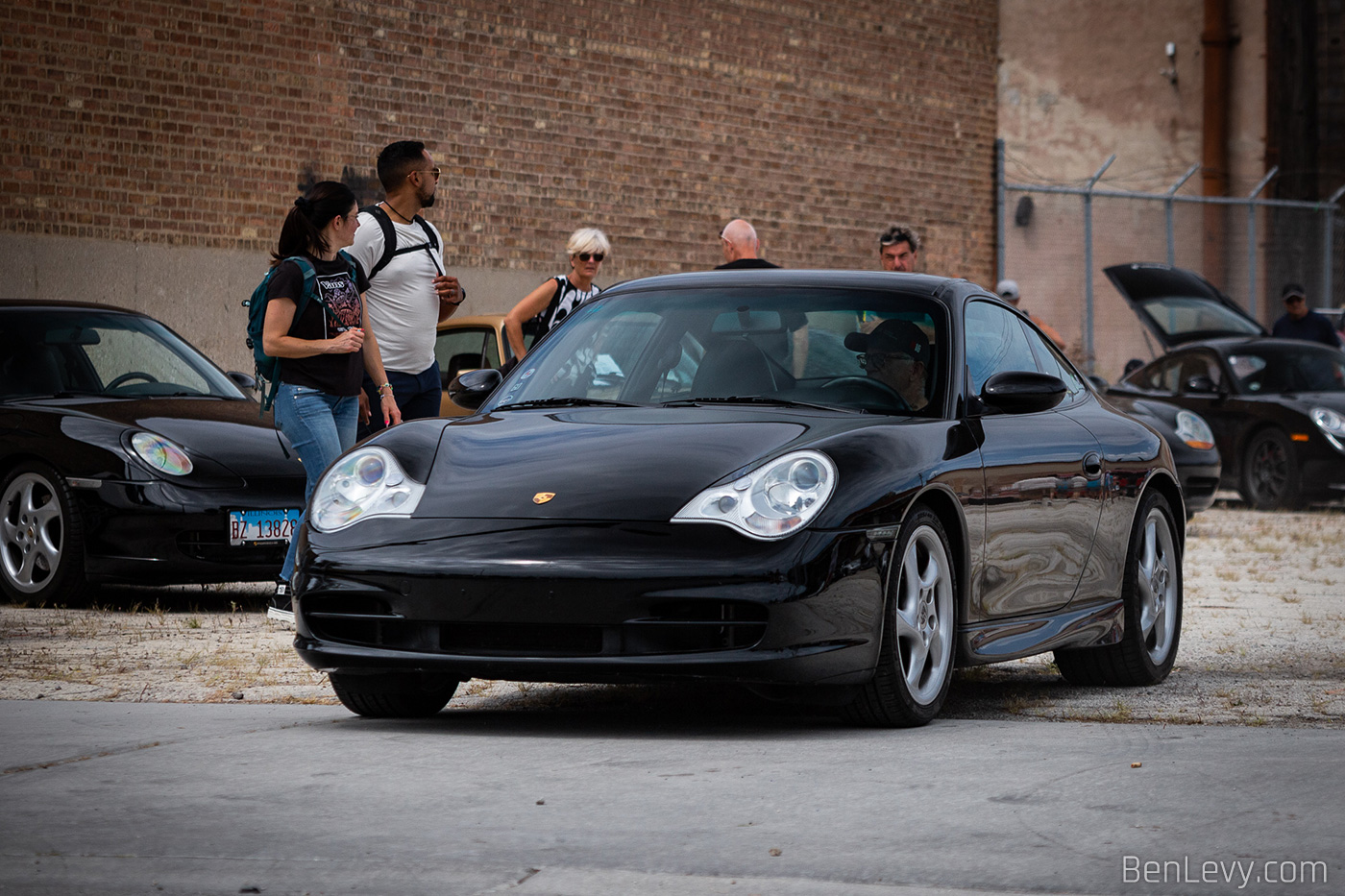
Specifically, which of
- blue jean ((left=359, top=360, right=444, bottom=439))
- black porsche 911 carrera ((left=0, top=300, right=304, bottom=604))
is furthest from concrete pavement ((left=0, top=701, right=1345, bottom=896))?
black porsche 911 carrera ((left=0, top=300, right=304, bottom=604))

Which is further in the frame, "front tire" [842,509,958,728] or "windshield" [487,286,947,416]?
"windshield" [487,286,947,416]

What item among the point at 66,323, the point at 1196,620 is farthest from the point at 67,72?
the point at 1196,620

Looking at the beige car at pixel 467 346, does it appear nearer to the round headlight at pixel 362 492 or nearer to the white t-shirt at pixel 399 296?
the white t-shirt at pixel 399 296

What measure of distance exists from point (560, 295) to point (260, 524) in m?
1.88

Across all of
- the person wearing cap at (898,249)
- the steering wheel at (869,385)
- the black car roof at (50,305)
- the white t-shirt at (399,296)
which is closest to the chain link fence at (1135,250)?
the person wearing cap at (898,249)

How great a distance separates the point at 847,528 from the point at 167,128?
38.6 feet

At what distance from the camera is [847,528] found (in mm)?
5473

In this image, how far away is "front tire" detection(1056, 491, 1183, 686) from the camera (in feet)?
23.8

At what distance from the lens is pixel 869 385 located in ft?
20.7

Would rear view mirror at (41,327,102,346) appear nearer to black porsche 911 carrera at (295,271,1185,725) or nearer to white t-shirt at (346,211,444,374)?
white t-shirt at (346,211,444,374)

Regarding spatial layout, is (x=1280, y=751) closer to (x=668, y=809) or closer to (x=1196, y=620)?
(x=668, y=809)

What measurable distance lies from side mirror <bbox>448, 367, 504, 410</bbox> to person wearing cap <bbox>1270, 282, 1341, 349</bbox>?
50.5 feet

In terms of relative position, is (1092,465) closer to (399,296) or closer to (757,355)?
(757,355)

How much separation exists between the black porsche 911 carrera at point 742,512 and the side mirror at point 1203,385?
37.5 feet
